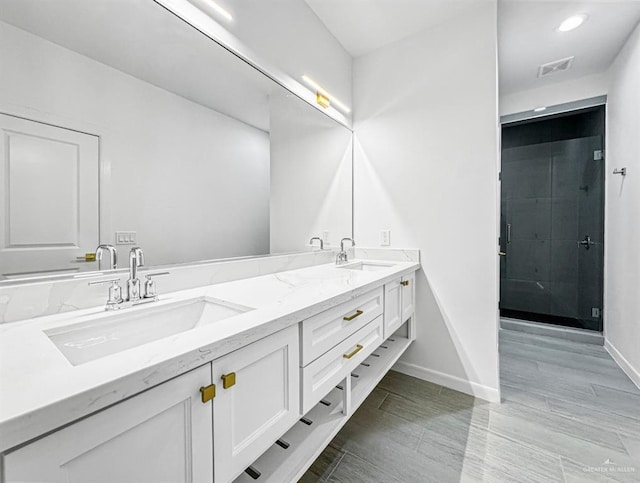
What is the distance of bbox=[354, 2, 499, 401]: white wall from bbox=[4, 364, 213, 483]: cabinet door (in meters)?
1.82

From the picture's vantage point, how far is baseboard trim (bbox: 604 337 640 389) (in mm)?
2044

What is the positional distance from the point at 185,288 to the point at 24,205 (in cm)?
57

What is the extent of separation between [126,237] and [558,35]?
318 cm

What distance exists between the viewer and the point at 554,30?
2.14 meters

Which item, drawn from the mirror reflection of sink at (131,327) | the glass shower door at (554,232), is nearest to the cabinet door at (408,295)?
the mirror reflection of sink at (131,327)

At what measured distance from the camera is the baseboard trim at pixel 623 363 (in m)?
2.04

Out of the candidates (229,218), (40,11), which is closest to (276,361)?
(229,218)

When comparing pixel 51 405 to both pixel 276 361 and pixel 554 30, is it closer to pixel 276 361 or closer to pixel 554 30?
pixel 276 361

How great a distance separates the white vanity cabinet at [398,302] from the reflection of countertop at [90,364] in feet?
2.40

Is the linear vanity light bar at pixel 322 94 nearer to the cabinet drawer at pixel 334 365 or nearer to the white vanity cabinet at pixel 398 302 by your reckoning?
the white vanity cabinet at pixel 398 302

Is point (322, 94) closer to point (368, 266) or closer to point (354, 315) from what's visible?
point (368, 266)

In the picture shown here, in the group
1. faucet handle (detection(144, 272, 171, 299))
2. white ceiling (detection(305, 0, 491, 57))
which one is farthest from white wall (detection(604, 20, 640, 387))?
faucet handle (detection(144, 272, 171, 299))

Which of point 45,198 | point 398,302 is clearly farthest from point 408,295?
point 45,198

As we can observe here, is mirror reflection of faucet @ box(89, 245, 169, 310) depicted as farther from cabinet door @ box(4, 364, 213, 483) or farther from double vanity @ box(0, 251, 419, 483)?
cabinet door @ box(4, 364, 213, 483)
